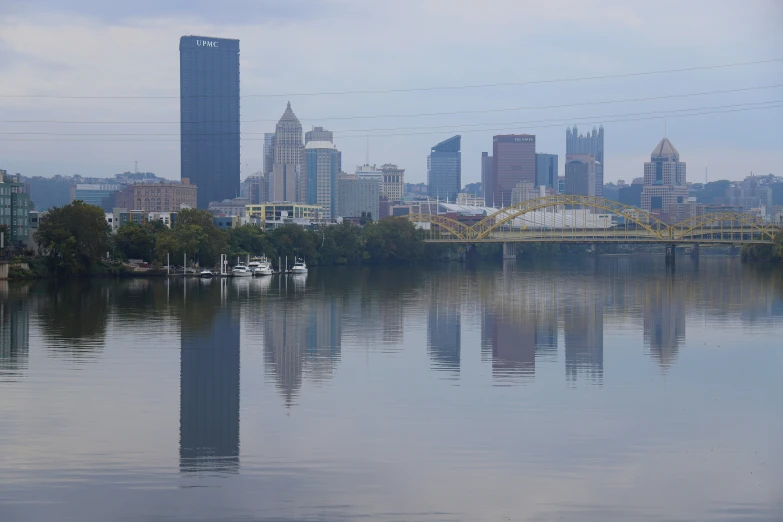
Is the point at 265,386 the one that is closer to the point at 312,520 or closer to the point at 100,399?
the point at 100,399

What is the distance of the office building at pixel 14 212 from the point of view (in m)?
61.4

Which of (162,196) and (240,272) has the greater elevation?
(162,196)

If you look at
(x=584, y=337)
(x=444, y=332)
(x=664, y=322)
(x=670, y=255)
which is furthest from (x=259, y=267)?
(x=670, y=255)

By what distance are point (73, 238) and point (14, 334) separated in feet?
97.3

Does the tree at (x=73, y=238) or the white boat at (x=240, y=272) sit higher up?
the tree at (x=73, y=238)

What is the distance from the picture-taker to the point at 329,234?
85.9 meters

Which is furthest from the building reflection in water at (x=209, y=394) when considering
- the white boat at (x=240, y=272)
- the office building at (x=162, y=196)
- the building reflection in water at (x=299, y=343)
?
the office building at (x=162, y=196)

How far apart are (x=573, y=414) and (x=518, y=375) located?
12.9ft

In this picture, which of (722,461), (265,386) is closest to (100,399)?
(265,386)

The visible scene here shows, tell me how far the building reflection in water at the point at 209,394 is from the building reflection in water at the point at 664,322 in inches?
346

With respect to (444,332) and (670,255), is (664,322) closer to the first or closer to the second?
(444,332)

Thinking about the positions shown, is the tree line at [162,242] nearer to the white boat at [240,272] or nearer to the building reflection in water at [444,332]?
the white boat at [240,272]

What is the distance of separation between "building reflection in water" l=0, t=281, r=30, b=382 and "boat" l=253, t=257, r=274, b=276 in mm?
22790

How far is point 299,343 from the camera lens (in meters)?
25.0
